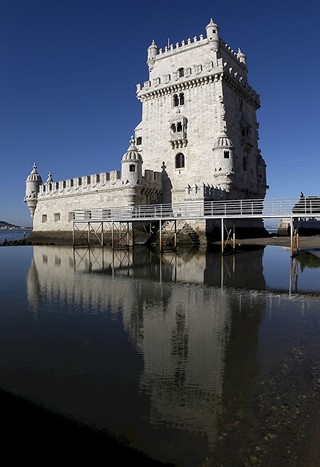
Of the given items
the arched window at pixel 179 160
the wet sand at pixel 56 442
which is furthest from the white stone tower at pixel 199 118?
the wet sand at pixel 56 442

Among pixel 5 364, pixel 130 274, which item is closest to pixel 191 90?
pixel 130 274

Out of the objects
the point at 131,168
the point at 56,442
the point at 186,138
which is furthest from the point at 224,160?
the point at 56,442

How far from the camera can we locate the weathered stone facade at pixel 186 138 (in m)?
30.4

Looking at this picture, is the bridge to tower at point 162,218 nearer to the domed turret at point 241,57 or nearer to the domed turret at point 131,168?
the domed turret at point 131,168

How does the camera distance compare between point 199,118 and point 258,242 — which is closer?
point 258,242

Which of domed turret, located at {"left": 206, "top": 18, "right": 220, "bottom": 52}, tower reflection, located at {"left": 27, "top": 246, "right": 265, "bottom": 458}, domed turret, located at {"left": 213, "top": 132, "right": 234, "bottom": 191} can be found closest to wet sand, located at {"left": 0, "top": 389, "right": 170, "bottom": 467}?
tower reflection, located at {"left": 27, "top": 246, "right": 265, "bottom": 458}

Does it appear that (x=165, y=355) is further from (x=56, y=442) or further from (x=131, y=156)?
(x=131, y=156)

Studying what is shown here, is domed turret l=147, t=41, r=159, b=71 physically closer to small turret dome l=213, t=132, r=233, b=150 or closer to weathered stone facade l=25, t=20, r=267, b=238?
weathered stone facade l=25, t=20, r=267, b=238

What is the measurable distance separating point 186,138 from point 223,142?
416cm

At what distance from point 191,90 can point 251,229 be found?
1481cm

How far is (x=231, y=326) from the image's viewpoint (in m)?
7.56

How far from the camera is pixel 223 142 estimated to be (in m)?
29.6

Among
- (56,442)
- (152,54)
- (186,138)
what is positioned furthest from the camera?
(152,54)

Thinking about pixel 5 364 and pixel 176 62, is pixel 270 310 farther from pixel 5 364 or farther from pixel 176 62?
pixel 176 62
